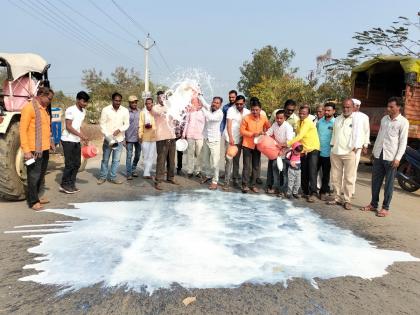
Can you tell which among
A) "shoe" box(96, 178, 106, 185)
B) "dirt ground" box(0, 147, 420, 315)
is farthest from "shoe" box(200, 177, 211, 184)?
"dirt ground" box(0, 147, 420, 315)

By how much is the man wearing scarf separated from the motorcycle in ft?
21.2

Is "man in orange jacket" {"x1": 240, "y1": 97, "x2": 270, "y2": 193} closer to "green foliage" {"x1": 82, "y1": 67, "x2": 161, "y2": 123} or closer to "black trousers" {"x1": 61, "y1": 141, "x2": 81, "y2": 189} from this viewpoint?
"black trousers" {"x1": 61, "y1": 141, "x2": 81, "y2": 189}

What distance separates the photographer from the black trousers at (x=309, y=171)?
19.7 feet

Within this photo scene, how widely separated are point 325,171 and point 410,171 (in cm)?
250

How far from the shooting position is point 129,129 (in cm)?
718

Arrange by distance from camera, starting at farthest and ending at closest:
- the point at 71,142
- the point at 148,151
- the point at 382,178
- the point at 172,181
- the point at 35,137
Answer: the point at 148,151 → the point at 172,181 → the point at 71,142 → the point at 382,178 → the point at 35,137

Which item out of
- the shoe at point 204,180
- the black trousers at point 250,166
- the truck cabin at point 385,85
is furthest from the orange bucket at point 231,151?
the truck cabin at point 385,85

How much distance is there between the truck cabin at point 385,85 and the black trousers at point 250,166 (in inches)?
157

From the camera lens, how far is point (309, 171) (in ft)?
19.9

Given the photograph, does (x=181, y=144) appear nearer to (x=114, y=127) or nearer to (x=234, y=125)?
(x=234, y=125)

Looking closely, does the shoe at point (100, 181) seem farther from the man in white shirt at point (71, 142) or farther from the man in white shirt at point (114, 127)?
the man in white shirt at point (71, 142)

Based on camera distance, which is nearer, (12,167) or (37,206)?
(37,206)

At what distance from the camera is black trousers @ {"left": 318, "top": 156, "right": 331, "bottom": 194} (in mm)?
6156

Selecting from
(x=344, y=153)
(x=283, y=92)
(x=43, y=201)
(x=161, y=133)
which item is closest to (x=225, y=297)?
(x=43, y=201)
